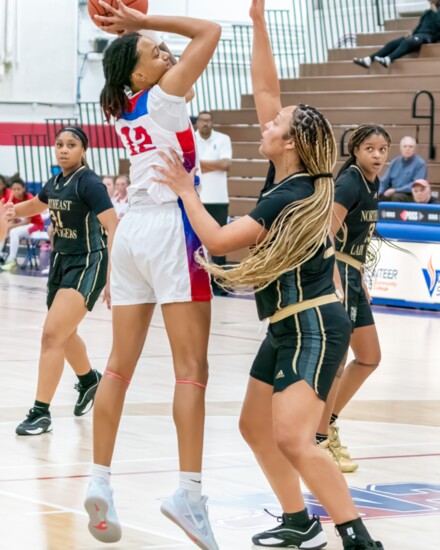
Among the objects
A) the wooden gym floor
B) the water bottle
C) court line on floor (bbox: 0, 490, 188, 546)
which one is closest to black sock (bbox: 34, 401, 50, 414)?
the wooden gym floor

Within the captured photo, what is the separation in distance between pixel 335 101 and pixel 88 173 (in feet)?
36.0

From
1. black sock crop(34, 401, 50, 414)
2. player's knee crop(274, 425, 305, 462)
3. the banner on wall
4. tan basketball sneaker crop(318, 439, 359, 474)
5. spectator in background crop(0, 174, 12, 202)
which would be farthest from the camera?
spectator in background crop(0, 174, 12, 202)

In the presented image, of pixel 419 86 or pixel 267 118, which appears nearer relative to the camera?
pixel 267 118

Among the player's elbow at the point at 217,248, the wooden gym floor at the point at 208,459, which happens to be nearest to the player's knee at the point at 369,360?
the wooden gym floor at the point at 208,459

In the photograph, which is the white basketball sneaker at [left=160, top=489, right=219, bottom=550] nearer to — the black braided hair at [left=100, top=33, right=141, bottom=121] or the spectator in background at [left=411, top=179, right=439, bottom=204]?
the black braided hair at [left=100, top=33, right=141, bottom=121]

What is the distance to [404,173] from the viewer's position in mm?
14250

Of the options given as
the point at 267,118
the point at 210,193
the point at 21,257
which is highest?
the point at 267,118

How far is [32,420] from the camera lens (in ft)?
20.8

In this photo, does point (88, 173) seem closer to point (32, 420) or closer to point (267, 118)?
point (32, 420)

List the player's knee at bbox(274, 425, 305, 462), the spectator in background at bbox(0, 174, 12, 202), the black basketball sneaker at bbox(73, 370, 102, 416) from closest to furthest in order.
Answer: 1. the player's knee at bbox(274, 425, 305, 462)
2. the black basketball sneaker at bbox(73, 370, 102, 416)
3. the spectator in background at bbox(0, 174, 12, 202)

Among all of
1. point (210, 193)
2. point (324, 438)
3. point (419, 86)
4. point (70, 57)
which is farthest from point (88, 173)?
point (70, 57)

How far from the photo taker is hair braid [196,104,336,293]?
401cm

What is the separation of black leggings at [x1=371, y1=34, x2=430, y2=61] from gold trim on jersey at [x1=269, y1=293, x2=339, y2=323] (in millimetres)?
13171

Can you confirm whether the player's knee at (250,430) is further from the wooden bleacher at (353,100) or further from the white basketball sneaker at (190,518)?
the wooden bleacher at (353,100)
